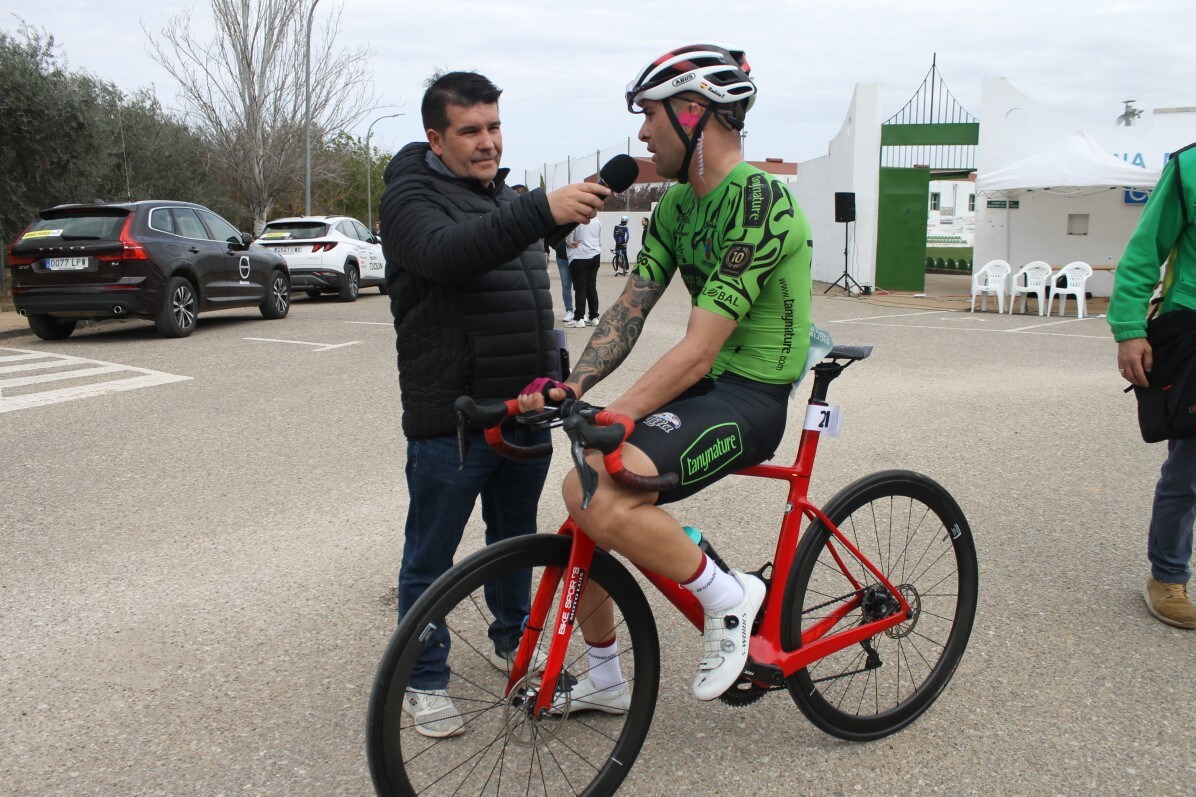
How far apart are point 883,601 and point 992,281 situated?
15743 millimetres

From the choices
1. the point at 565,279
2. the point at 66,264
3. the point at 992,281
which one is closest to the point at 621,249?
the point at 992,281

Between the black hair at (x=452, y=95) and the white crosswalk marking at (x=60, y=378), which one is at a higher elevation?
the black hair at (x=452, y=95)

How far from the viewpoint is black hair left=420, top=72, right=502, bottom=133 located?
2.75 meters

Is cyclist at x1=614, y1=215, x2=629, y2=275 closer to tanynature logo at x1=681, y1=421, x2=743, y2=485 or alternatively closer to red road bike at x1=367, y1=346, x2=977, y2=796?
red road bike at x1=367, y1=346, x2=977, y2=796

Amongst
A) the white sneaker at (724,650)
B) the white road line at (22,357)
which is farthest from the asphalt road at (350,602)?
the white road line at (22,357)

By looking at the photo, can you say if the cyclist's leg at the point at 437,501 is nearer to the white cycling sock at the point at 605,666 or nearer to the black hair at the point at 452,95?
the white cycling sock at the point at 605,666

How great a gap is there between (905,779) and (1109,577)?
1988mm

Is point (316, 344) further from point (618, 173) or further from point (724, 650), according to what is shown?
point (724, 650)

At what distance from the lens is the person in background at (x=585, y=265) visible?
13086mm

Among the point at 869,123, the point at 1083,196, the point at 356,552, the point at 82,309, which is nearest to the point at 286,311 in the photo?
the point at 82,309

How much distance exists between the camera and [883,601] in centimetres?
297

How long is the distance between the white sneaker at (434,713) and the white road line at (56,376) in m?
7.49

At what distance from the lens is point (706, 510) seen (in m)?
5.09

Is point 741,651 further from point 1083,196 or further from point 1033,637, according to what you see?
point 1083,196
